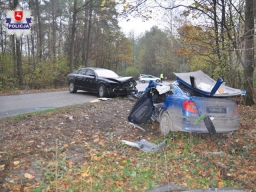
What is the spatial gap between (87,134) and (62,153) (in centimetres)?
136

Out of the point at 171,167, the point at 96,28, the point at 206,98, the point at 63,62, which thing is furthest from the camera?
the point at 96,28

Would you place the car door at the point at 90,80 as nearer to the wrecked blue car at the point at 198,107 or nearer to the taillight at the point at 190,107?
the wrecked blue car at the point at 198,107

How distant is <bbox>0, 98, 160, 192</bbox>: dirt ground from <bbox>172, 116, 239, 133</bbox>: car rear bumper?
1131 millimetres

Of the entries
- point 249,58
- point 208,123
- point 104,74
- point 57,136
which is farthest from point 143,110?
→ point 104,74

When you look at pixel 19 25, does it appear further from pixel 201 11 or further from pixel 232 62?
pixel 232 62

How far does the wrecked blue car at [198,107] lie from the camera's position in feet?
17.9

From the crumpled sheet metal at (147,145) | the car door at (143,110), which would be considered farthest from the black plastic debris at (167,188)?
the car door at (143,110)

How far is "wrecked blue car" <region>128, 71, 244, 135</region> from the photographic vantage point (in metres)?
5.46

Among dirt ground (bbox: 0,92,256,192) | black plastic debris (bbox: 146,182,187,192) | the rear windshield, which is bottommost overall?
black plastic debris (bbox: 146,182,187,192)

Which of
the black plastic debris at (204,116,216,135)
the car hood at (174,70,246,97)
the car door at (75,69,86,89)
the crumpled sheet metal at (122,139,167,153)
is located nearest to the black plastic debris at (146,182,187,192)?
the crumpled sheet metal at (122,139,167,153)

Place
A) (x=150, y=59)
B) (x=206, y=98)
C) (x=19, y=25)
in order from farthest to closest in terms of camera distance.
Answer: (x=150, y=59) < (x=19, y=25) < (x=206, y=98)

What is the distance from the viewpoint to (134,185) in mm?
3918

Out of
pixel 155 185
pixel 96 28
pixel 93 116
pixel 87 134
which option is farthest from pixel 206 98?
pixel 96 28

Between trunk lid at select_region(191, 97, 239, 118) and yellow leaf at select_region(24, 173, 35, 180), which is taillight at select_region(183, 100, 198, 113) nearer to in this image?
trunk lid at select_region(191, 97, 239, 118)
